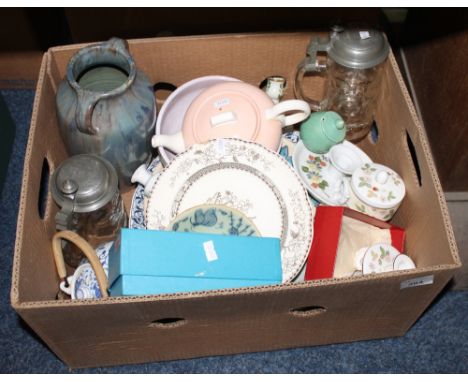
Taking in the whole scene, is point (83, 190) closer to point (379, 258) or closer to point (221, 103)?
point (221, 103)

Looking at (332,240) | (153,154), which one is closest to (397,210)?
(332,240)

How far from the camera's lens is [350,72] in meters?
0.94

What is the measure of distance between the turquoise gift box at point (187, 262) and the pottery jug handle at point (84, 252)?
0.06ft

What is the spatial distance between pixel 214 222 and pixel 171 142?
0.51 ft

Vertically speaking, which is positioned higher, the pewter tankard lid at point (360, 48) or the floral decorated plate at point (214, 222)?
the pewter tankard lid at point (360, 48)

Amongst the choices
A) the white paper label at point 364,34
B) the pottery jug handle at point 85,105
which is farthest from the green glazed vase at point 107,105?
the white paper label at point 364,34

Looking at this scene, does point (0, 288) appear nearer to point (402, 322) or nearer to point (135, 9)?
point (135, 9)

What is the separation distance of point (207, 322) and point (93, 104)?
331mm

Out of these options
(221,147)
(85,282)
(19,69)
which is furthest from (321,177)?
(19,69)

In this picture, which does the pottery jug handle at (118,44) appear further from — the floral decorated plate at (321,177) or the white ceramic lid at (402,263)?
the white ceramic lid at (402,263)

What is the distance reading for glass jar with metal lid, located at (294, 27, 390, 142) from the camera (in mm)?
861

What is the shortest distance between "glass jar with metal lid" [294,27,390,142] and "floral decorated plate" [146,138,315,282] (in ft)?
0.63

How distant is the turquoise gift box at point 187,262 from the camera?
26.5 inches

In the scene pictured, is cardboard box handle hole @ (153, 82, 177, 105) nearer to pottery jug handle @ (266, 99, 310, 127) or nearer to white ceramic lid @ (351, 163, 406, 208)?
pottery jug handle @ (266, 99, 310, 127)
